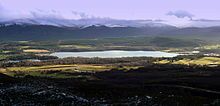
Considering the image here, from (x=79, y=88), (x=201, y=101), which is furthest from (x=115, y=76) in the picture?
(x=201, y=101)

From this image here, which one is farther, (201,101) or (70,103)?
(201,101)

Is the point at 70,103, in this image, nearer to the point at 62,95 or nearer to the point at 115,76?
the point at 62,95

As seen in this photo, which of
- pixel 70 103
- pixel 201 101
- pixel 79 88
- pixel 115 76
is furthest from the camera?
pixel 115 76

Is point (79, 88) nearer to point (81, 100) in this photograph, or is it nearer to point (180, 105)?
point (81, 100)

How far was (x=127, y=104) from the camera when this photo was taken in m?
76.5

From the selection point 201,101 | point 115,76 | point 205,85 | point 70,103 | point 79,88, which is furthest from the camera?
point 115,76

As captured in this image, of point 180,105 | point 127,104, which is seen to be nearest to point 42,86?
point 127,104

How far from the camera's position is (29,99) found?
255 feet

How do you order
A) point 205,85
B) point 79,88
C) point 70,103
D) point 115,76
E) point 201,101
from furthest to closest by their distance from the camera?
point 115,76 < point 205,85 < point 79,88 < point 201,101 < point 70,103

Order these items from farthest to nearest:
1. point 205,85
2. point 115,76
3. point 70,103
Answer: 1. point 115,76
2. point 205,85
3. point 70,103

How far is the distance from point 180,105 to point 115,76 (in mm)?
91520

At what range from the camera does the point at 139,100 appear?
7875 cm

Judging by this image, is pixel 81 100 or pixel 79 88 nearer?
pixel 81 100

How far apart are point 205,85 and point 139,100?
145 ft
